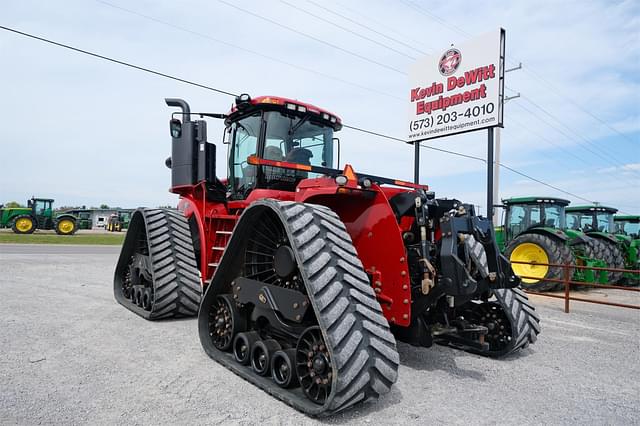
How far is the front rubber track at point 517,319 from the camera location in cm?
459

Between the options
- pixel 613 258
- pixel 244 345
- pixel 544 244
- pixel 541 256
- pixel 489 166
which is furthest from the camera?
pixel 613 258

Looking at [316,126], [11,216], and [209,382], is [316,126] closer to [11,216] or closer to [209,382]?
[209,382]

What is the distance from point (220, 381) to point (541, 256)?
9740 mm

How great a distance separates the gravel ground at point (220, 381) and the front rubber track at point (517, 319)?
183mm

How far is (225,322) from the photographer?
448 cm

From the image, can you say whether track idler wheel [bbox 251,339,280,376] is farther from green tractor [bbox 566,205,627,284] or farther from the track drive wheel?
green tractor [bbox 566,205,627,284]

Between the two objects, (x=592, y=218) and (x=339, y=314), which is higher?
(x=592, y=218)

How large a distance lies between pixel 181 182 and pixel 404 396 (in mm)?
4404

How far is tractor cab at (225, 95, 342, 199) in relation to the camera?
5418 mm


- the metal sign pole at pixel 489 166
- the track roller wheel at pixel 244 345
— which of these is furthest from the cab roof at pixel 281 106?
the metal sign pole at pixel 489 166

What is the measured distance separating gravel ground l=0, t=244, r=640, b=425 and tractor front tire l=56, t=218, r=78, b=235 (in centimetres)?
2777

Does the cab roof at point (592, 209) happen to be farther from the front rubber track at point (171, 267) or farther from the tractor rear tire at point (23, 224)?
the tractor rear tire at point (23, 224)

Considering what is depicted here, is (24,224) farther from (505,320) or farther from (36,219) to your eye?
(505,320)

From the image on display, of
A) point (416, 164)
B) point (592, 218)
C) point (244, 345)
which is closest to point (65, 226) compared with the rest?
point (416, 164)
